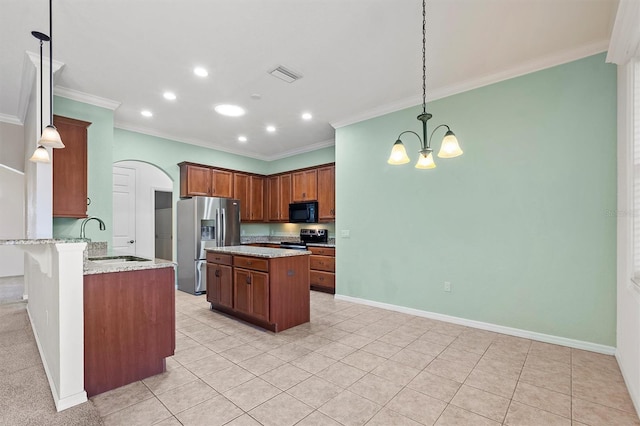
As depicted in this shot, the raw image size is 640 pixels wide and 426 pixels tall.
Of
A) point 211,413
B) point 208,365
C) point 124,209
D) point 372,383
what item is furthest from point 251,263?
point 124,209

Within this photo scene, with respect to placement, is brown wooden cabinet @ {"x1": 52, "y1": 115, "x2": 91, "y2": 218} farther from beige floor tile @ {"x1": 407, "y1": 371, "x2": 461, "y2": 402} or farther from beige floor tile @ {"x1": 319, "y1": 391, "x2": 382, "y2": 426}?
beige floor tile @ {"x1": 407, "y1": 371, "x2": 461, "y2": 402}

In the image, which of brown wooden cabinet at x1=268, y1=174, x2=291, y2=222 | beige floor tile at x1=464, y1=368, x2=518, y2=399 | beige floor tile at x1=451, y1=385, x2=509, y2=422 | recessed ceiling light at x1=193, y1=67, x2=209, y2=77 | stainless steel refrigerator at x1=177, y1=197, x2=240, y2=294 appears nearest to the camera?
beige floor tile at x1=451, y1=385, x2=509, y2=422

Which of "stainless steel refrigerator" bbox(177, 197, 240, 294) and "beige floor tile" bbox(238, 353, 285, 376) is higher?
"stainless steel refrigerator" bbox(177, 197, 240, 294)

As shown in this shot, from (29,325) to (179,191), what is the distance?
2.93 m

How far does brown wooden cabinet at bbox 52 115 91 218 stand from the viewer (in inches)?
133

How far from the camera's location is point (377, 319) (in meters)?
3.76

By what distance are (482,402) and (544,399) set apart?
1.46ft

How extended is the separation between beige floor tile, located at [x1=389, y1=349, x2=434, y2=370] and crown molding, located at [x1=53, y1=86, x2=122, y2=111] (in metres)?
4.67

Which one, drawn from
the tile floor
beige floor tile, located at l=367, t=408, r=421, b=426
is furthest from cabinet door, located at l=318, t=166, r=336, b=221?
beige floor tile, located at l=367, t=408, r=421, b=426

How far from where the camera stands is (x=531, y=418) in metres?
1.83

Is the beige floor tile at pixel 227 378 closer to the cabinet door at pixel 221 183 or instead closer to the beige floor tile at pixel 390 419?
the beige floor tile at pixel 390 419

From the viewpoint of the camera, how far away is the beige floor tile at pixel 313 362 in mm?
2465

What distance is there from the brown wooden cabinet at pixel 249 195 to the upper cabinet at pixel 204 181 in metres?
0.18

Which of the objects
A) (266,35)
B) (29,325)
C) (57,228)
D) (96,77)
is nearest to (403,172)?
(266,35)
